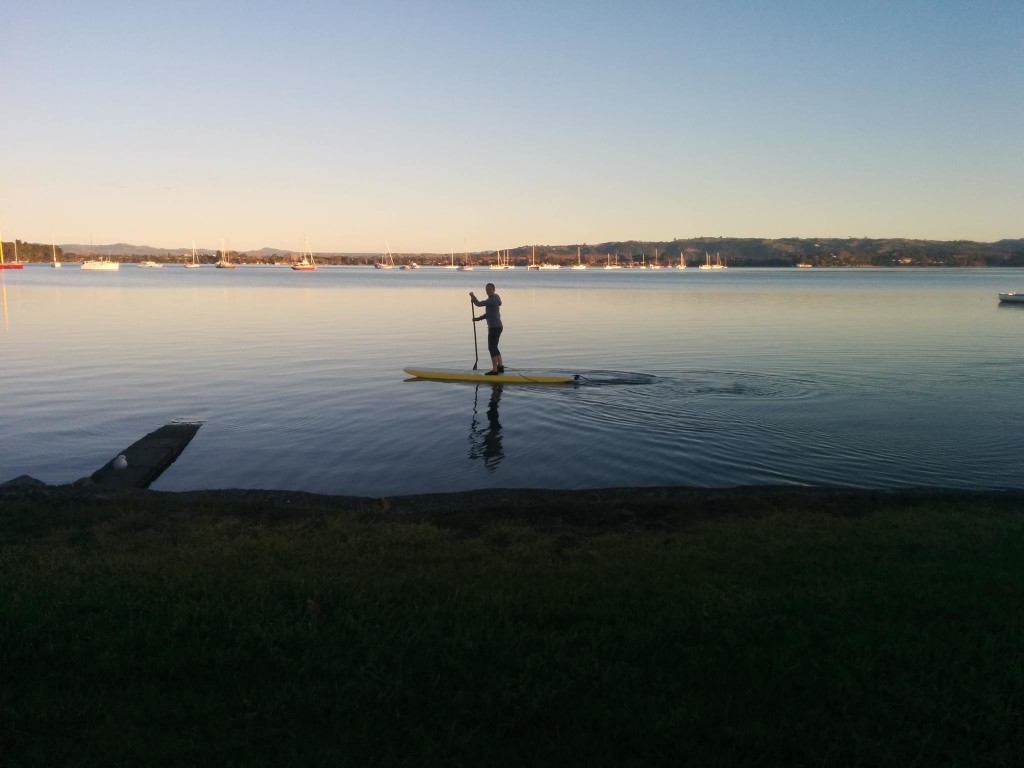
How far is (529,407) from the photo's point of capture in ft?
63.9

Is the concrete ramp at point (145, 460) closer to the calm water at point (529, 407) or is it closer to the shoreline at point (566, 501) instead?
the calm water at point (529, 407)

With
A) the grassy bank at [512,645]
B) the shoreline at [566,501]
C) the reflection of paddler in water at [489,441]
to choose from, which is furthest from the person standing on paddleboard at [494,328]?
the grassy bank at [512,645]

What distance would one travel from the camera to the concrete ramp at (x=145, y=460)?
485 inches

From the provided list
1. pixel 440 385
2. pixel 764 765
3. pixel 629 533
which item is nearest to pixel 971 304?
pixel 440 385

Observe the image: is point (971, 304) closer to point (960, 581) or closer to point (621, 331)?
point (621, 331)

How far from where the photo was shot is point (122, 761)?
4.17m

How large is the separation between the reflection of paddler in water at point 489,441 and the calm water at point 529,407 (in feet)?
0.21

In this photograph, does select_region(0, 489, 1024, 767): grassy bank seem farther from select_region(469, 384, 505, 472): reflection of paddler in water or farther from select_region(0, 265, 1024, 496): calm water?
select_region(469, 384, 505, 472): reflection of paddler in water

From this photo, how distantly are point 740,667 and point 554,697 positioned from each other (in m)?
1.28

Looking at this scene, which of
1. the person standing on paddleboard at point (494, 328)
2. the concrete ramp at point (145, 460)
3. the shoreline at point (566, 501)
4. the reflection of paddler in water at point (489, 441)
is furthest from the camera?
the person standing on paddleboard at point (494, 328)

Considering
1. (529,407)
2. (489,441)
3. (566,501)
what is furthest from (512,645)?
(529,407)

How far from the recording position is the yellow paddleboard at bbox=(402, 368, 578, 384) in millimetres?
Answer: 22578

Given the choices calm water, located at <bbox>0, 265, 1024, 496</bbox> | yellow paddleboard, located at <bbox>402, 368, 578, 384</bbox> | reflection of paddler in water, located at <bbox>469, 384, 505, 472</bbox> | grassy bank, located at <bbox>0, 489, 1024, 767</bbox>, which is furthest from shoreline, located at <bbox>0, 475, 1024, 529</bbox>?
yellow paddleboard, located at <bbox>402, 368, 578, 384</bbox>

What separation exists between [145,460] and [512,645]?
10.1 metres
